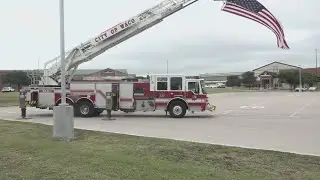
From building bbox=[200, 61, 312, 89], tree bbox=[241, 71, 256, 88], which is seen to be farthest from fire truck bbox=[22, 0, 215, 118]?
tree bbox=[241, 71, 256, 88]

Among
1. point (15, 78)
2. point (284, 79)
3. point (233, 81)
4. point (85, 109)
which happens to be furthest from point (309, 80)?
point (85, 109)

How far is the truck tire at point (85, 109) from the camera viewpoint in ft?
79.4

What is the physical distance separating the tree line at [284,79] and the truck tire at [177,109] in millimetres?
117527

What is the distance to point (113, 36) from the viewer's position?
2592 centimetres

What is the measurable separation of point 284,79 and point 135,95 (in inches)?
4820

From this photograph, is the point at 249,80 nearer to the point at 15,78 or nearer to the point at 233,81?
the point at 233,81

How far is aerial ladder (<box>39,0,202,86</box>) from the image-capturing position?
1012 inches

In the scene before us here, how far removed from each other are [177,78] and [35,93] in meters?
7.54

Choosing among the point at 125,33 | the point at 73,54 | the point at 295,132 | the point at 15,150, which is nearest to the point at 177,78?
the point at 125,33

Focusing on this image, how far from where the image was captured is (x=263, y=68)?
627ft

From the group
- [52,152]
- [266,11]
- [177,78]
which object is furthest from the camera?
[177,78]

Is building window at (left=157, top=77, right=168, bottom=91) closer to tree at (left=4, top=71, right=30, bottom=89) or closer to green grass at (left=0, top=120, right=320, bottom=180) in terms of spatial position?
green grass at (left=0, top=120, right=320, bottom=180)

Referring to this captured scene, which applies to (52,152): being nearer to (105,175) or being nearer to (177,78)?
(105,175)

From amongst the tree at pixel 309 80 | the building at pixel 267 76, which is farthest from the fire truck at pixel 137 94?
the tree at pixel 309 80
